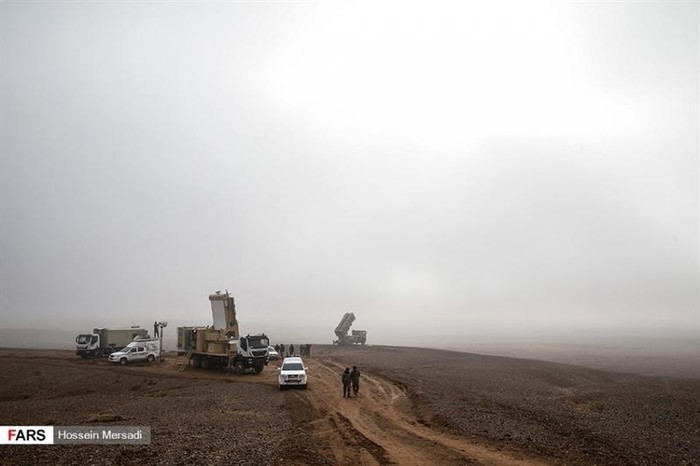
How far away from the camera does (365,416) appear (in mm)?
18797

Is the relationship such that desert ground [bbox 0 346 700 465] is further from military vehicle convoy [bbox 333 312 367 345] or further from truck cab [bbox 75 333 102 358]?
military vehicle convoy [bbox 333 312 367 345]

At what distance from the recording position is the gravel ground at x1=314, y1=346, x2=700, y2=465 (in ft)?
48.1

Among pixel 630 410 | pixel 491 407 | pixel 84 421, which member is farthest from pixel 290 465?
pixel 630 410

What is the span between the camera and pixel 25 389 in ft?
85.6

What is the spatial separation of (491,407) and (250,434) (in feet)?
40.4

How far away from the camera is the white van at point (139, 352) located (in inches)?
1515

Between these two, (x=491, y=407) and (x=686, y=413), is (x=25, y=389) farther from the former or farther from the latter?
(x=686, y=413)

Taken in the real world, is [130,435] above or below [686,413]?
above

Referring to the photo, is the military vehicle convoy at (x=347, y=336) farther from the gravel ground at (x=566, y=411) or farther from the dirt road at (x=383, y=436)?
the dirt road at (x=383, y=436)

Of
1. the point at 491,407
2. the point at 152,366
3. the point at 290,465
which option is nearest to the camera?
the point at 290,465

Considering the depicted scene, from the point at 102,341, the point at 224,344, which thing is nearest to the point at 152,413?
the point at 224,344

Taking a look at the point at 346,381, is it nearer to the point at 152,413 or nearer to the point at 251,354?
the point at 152,413

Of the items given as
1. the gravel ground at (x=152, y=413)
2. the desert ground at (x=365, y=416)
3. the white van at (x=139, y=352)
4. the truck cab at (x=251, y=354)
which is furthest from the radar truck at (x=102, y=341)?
the truck cab at (x=251, y=354)

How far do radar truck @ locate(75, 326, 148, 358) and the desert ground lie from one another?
8.00 m
